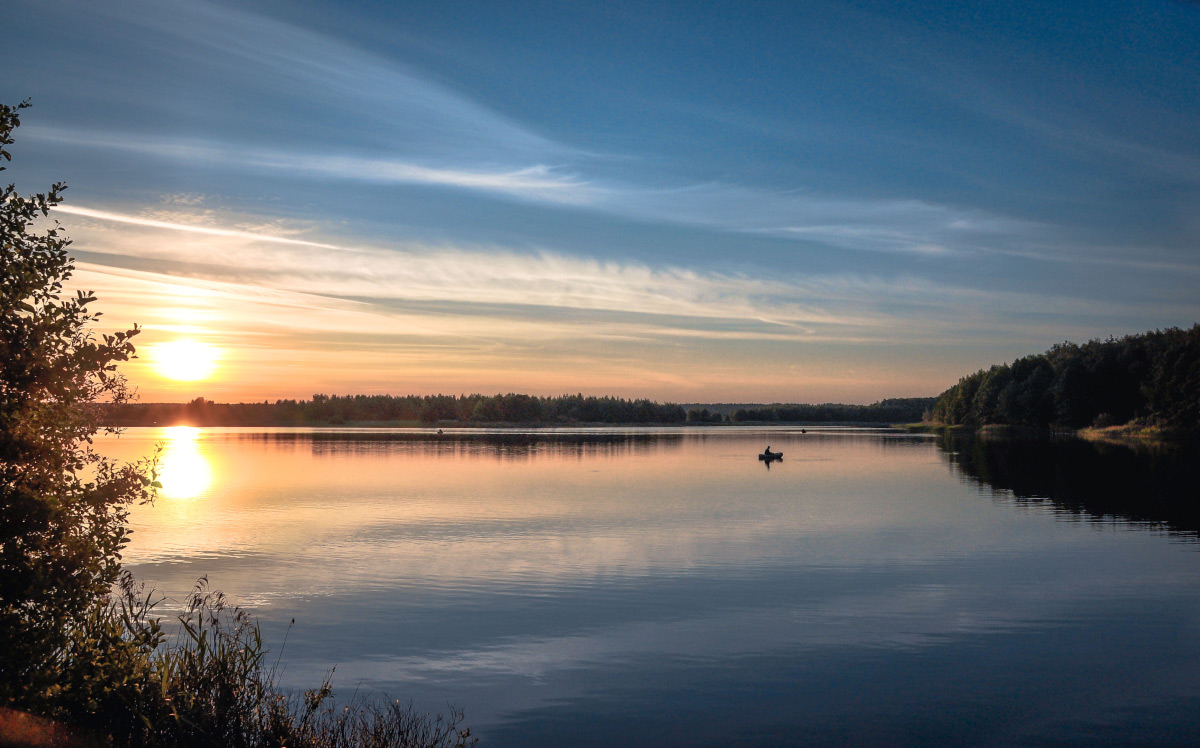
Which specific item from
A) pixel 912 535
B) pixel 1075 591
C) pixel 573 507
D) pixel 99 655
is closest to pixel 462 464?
pixel 573 507

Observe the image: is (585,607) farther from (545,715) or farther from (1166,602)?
(1166,602)

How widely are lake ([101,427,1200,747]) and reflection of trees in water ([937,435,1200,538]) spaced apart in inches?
17.5

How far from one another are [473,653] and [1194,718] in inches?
419

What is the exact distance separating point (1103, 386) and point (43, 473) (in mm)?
134118

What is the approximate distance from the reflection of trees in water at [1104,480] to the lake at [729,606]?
0.45 meters

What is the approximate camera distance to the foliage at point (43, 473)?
28.9 feet

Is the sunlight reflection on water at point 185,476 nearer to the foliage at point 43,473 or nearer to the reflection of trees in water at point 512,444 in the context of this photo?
the reflection of trees in water at point 512,444

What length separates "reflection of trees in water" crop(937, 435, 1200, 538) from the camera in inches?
1334

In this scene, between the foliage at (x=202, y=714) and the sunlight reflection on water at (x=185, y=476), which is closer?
the foliage at (x=202, y=714)

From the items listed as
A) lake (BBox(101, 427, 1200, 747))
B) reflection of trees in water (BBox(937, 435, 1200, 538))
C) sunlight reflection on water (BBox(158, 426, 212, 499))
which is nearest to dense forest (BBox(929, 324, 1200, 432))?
reflection of trees in water (BBox(937, 435, 1200, 538))

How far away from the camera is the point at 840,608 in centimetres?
1786

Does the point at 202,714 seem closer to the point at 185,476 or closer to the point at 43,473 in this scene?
the point at 43,473

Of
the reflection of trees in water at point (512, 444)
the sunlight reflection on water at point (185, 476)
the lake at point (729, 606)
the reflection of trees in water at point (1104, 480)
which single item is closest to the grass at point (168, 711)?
the lake at point (729, 606)

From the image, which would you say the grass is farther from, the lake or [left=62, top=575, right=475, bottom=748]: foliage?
the lake
